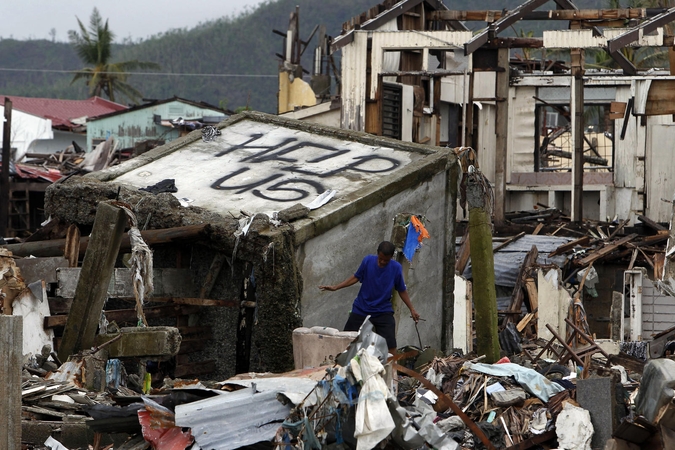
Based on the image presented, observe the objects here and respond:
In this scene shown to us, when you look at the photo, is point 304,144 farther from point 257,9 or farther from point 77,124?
point 257,9

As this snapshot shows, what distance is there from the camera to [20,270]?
11.8 m

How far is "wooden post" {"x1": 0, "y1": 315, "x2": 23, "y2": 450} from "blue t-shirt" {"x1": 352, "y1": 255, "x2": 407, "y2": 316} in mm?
4278

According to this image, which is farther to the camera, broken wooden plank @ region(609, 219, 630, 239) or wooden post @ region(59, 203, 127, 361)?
broken wooden plank @ region(609, 219, 630, 239)

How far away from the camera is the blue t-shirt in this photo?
1123 centimetres

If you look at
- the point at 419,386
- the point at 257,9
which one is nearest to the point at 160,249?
the point at 419,386

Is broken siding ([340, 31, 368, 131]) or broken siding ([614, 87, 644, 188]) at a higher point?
broken siding ([340, 31, 368, 131])

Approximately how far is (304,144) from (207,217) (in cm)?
313

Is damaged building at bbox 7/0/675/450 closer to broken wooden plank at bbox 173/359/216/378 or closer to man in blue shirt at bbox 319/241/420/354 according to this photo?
broken wooden plank at bbox 173/359/216/378

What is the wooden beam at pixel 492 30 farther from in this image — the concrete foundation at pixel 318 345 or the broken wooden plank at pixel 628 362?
the concrete foundation at pixel 318 345

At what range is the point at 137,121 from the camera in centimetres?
4125

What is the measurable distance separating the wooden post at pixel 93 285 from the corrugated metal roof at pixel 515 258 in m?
9.04

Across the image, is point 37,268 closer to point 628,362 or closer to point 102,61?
point 628,362

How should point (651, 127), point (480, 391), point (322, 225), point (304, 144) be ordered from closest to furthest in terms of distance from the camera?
point (480, 391), point (322, 225), point (304, 144), point (651, 127)

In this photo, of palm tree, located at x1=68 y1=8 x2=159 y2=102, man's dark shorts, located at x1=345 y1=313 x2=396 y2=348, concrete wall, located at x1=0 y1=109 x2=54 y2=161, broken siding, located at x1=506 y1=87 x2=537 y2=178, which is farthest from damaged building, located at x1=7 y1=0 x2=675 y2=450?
palm tree, located at x1=68 y1=8 x2=159 y2=102
